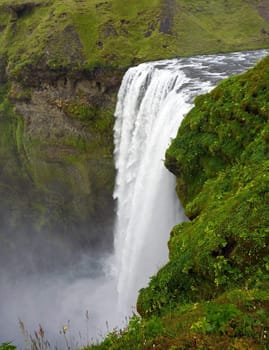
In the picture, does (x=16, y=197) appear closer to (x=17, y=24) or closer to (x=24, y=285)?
(x=24, y=285)

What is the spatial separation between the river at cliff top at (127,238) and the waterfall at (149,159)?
0.15 feet

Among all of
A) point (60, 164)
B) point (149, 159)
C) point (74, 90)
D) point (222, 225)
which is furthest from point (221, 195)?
point (60, 164)

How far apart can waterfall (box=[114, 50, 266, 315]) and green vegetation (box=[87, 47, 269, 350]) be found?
3.22 meters

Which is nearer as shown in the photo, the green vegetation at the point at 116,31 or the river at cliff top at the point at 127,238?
the river at cliff top at the point at 127,238

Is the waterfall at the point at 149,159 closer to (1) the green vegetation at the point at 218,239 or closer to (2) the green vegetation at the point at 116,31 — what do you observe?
(1) the green vegetation at the point at 218,239

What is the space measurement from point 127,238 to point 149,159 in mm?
4861

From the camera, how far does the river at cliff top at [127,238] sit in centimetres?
1697

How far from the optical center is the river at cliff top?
16969mm

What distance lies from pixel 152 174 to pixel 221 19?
32.1 meters

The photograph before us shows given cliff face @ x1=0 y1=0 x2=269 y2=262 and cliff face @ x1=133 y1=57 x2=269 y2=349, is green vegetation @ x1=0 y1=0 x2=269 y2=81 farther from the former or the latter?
cliff face @ x1=133 y1=57 x2=269 y2=349

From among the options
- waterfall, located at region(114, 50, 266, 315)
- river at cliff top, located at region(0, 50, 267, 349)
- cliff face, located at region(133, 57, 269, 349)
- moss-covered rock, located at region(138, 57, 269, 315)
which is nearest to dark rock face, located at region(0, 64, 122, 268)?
river at cliff top, located at region(0, 50, 267, 349)

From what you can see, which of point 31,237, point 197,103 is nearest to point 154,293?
point 197,103

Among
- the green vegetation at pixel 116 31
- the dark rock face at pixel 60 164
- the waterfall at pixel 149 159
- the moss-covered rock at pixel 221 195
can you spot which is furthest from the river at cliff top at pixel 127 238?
the green vegetation at pixel 116 31

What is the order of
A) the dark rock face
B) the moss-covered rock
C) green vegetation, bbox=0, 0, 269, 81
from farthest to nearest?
1. green vegetation, bbox=0, 0, 269, 81
2. the dark rock face
3. the moss-covered rock
